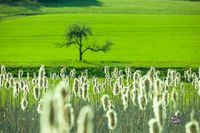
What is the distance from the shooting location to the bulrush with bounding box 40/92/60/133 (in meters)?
0.81

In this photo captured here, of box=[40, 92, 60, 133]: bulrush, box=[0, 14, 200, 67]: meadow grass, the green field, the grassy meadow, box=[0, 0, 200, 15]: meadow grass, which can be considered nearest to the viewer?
box=[40, 92, 60, 133]: bulrush

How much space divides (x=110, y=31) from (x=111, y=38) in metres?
2.42

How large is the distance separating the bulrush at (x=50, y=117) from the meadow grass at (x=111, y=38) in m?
21.4

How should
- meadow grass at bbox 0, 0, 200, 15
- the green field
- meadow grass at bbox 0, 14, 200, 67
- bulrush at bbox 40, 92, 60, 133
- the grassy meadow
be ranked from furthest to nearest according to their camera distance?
1. meadow grass at bbox 0, 0, 200, 15
2. the green field
3. meadow grass at bbox 0, 14, 200, 67
4. the grassy meadow
5. bulrush at bbox 40, 92, 60, 133

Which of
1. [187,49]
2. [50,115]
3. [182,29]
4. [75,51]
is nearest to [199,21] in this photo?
[182,29]

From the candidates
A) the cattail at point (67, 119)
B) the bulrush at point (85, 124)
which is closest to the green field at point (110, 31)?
the cattail at point (67, 119)

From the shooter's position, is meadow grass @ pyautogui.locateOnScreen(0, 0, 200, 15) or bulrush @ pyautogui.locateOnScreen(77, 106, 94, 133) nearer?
bulrush @ pyautogui.locateOnScreen(77, 106, 94, 133)

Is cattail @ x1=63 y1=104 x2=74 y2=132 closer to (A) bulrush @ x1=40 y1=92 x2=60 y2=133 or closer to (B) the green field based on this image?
(A) bulrush @ x1=40 y1=92 x2=60 y2=133

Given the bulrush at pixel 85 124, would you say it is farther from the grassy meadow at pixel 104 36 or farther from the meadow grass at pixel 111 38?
the meadow grass at pixel 111 38

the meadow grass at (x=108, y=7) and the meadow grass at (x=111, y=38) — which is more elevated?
the meadow grass at (x=108, y=7)

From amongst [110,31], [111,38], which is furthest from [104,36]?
[110,31]

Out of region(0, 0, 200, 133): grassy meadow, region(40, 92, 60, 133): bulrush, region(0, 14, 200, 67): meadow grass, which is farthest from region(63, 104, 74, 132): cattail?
region(0, 14, 200, 67): meadow grass

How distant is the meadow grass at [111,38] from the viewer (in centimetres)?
2453

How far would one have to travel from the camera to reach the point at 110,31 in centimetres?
3462
